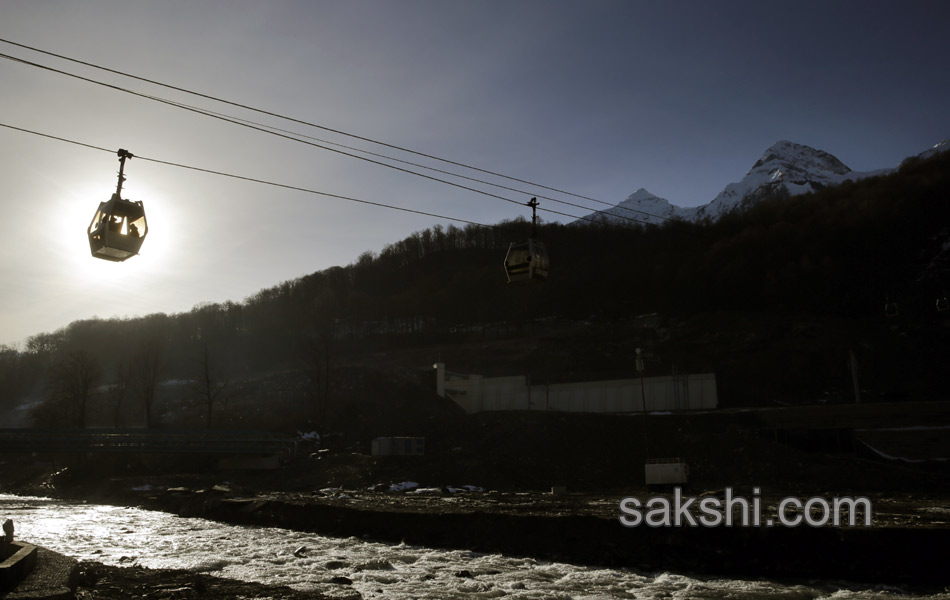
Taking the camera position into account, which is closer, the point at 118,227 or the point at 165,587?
the point at 118,227

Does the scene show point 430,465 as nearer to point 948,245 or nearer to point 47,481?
point 47,481

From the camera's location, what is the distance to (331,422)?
76750mm

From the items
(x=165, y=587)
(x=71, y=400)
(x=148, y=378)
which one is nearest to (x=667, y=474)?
(x=165, y=587)

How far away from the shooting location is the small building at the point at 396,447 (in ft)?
178

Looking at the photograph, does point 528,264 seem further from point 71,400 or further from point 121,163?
point 71,400

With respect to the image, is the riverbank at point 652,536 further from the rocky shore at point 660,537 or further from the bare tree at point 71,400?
the bare tree at point 71,400

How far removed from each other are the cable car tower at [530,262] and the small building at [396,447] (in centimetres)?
4080

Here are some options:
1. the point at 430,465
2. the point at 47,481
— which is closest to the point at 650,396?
the point at 430,465

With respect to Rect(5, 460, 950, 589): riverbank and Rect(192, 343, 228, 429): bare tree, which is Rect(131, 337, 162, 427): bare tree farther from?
Rect(5, 460, 950, 589): riverbank

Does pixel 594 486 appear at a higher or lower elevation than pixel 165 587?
lower

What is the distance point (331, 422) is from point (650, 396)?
119 feet

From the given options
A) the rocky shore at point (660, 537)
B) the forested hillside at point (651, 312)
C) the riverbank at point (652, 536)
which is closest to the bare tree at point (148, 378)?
the forested hillside at point (651, 312)

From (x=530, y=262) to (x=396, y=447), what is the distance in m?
41.9

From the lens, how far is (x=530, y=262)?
15.6 m
